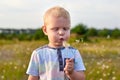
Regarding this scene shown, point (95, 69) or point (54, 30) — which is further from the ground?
point (54, 30)

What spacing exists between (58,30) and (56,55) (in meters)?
0.19

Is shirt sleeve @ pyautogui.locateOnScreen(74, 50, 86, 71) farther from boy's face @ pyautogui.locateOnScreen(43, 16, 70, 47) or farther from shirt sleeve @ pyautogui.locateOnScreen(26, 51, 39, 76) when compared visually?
shirt sleeve @ pyautogui.locateOnScreen(26, 51, 39, 76)

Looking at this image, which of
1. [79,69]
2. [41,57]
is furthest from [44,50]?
[79,69]

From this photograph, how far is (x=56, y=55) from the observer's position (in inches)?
152

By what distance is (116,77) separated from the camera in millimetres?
9148

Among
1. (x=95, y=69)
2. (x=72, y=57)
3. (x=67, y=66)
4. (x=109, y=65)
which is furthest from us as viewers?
(x=109, y=65)

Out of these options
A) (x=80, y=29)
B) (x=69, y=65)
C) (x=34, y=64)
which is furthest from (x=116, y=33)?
(x=69, y=65)

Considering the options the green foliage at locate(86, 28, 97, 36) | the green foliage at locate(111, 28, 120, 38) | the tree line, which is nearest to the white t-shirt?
the tree line

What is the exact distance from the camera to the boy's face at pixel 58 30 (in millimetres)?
3787

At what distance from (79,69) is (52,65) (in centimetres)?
20

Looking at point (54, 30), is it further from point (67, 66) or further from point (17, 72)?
point (17, 72)

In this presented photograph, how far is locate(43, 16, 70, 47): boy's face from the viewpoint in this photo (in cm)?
379

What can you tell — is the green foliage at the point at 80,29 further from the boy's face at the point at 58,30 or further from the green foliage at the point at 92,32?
the boy's face at the point at 58,30

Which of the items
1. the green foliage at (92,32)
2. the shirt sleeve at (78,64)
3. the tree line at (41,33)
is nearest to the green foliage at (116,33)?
the tree line at (41,33)
